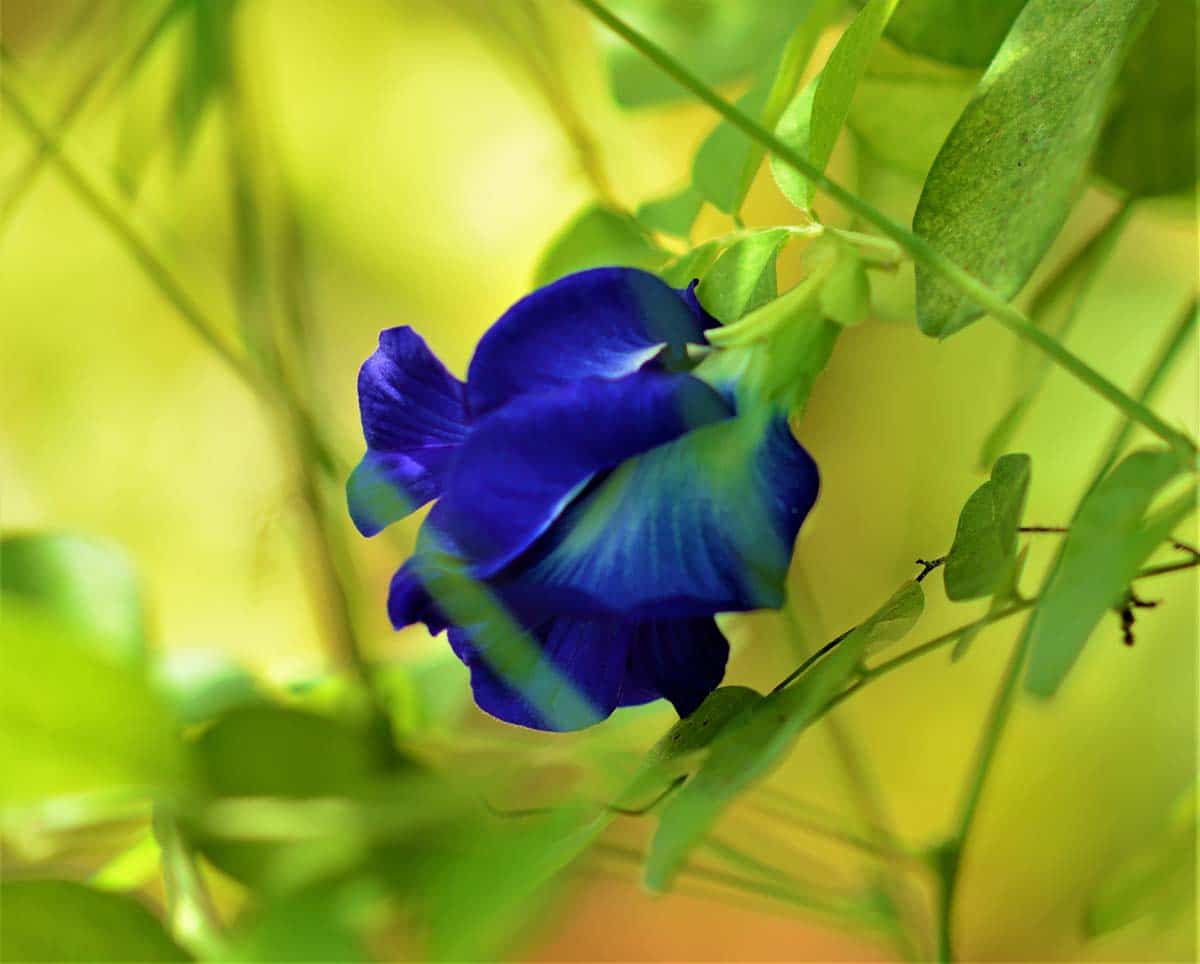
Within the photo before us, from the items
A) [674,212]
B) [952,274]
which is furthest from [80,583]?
[952,274]

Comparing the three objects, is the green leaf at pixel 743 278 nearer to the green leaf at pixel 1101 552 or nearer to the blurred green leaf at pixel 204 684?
the green leaf at pixel 1101 552

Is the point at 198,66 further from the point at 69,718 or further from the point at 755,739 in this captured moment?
the point at 755,739

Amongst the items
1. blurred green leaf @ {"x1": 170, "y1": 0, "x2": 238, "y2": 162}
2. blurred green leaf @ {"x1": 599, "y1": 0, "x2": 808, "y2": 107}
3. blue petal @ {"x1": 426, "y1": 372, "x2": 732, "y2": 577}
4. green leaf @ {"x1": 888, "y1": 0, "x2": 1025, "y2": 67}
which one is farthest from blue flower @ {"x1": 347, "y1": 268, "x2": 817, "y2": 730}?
blurred green leaf @ {"x1": 170, "y1": 0, "x2": 238, "y2": 162}

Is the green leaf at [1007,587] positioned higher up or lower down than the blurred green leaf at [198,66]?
lower down

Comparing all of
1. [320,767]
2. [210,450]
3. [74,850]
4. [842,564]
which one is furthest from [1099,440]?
[210,450]

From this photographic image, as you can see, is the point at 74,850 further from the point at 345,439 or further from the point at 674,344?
the point at 674,344

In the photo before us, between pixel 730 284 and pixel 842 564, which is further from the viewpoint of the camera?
pixel 842 564

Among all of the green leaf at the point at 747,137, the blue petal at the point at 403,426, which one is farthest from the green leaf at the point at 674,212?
the blue petal at the point at 403,426
